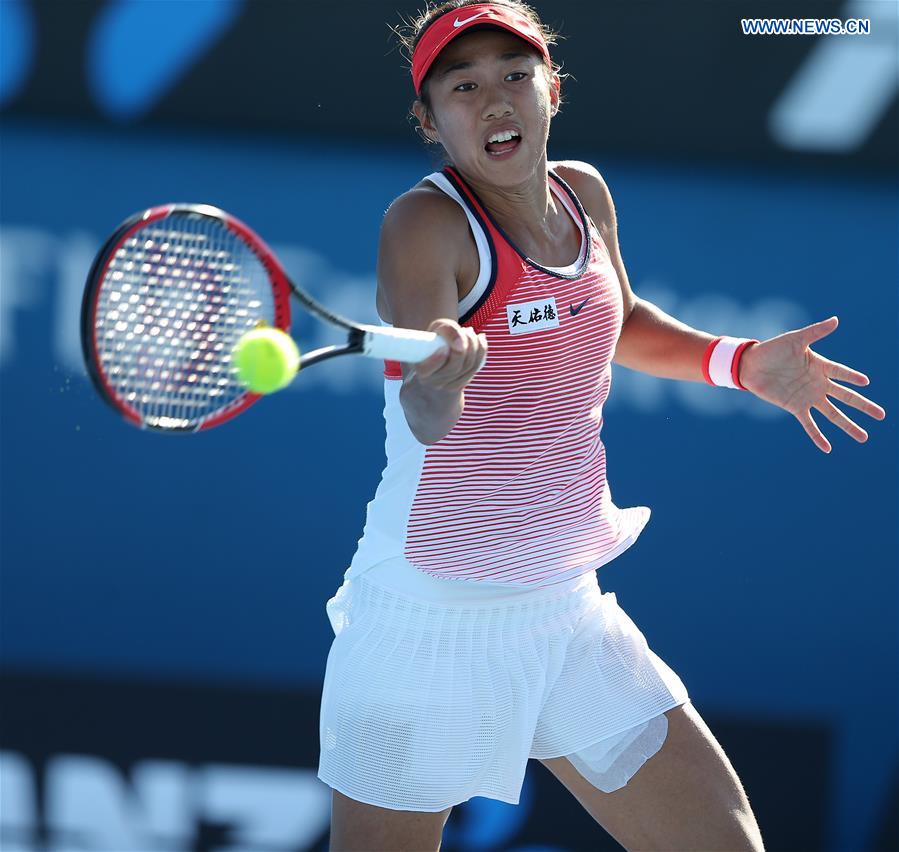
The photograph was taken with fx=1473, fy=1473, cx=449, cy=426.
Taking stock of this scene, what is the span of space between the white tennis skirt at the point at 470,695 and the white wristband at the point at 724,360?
1.66ft

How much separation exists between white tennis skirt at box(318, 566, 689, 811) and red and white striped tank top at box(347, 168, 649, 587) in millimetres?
50

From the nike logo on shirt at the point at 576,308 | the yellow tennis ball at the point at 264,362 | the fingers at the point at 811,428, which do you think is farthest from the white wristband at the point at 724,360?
the yellow tennis ball at the point at 264,362

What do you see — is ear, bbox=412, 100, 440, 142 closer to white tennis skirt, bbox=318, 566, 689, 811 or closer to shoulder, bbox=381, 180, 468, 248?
shoulder, bbox=381, 180, 468, 248

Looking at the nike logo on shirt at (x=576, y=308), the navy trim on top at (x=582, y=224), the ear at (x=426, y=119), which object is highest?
the ear at (x=426, y=119)

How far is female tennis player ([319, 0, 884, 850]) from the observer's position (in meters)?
2.27

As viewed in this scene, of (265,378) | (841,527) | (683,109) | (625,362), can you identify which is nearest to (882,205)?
(683,109)

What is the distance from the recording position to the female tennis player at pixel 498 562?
7.45ft

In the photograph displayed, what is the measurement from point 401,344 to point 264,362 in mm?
207

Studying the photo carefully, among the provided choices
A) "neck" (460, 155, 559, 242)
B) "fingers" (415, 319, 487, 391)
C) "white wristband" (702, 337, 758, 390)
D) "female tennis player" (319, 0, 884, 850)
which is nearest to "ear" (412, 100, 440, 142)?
"female tennis player" (319, 0, 884, 850)

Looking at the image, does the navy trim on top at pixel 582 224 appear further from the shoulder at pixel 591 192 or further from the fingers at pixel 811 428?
the fingers at pixel 811 428

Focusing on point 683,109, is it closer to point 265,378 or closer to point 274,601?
point 274,601

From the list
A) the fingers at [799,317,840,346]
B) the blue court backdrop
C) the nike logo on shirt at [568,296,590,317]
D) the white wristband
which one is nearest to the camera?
the nike logo on shirt at [568,296,590,317]

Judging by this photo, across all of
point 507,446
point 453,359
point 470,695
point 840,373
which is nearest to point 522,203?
point 507,446

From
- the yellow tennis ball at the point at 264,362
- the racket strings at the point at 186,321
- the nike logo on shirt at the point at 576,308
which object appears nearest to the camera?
the yellow tennis ball at the point at 264,362
